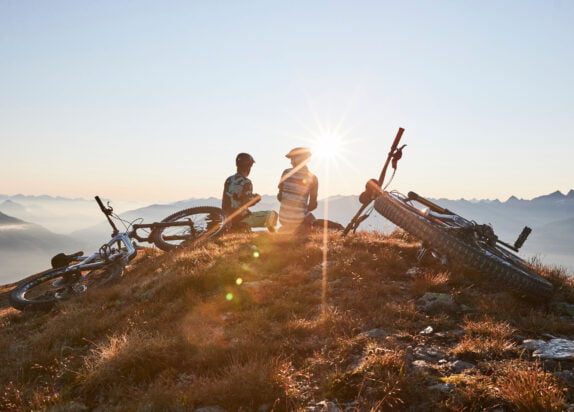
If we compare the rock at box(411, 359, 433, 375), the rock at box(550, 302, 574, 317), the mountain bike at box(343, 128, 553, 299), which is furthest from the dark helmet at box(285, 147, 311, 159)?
the rock at box(411, 359, 433, 375)

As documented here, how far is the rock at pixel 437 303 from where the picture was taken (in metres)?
6.39

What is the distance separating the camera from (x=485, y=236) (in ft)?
25.8

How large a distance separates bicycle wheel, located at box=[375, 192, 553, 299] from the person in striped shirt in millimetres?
4960

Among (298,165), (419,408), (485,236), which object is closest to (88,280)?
(298,165)

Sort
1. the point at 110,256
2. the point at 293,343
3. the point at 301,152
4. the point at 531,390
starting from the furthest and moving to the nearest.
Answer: the point at 301,152, the point at 110,256, the point at 293,343, the point at 531,390

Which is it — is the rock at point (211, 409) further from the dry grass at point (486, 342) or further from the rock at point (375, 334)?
the dry grass at point (486, 342)

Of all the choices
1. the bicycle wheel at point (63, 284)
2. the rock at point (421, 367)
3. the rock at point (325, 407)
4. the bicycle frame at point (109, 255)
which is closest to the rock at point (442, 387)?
the rock at point (421, 367)

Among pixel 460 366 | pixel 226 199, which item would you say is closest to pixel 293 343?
pixel 460 366

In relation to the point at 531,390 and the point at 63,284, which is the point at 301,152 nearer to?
the point at 63,284

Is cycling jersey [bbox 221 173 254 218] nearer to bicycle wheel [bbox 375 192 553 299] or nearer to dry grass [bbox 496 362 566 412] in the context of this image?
bicycle wheel [bbox 375 192 553 299]

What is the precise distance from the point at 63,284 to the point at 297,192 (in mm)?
8655

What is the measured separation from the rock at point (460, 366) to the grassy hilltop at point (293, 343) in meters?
0.02

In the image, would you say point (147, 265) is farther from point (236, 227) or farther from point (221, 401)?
point (221, 401)

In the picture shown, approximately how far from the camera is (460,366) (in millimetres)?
4430
